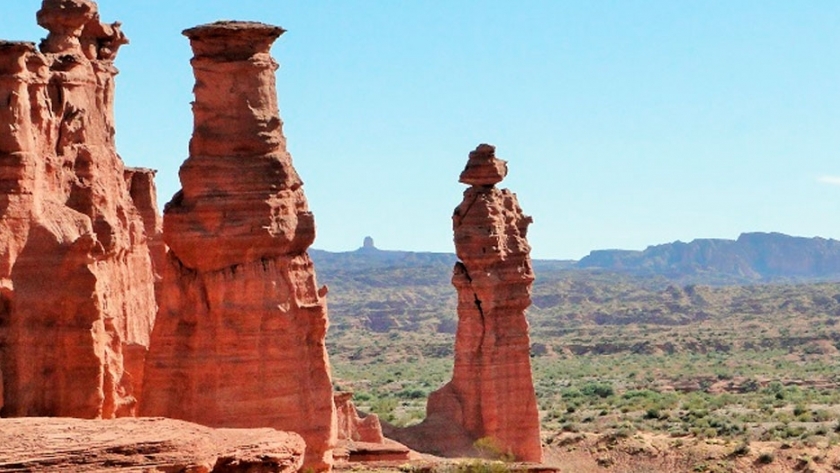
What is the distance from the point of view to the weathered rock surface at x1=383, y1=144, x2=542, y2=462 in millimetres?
57719

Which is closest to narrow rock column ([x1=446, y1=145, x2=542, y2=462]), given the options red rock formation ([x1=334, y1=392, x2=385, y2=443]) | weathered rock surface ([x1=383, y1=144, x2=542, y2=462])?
weathered rock surface ([x1=383, y1=144, x2=542, y2=462])

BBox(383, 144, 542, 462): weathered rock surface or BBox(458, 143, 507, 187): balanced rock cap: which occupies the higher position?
BBox(458, 143, 507, 187): balanced rock cap

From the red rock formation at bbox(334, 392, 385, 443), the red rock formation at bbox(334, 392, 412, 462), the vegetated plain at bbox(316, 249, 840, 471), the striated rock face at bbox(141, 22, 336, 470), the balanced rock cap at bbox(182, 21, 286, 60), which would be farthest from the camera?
the vegetated plain at bbox(316, 249, 840, 471)

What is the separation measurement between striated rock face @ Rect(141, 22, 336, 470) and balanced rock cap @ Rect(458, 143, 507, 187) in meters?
21.8

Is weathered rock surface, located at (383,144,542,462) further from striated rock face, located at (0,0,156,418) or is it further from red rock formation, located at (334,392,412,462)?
striated rock face, located at (0,0,156,418)

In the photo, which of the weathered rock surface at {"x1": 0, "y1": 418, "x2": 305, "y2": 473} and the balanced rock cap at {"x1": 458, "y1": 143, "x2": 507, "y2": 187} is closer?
the weathered rock surface at {"x1": 0, "y1": 418, "x2": 305, "y2": 473}

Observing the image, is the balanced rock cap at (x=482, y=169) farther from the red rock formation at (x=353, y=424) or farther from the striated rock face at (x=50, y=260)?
the striated rock face at (x=50, y=260)

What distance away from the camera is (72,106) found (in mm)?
40344

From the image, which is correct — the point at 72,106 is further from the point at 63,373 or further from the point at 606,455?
the point at 606,455

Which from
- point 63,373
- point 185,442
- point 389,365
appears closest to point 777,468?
point 63,373

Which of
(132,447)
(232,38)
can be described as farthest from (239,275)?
(132,447)

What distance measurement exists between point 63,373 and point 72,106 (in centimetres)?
997

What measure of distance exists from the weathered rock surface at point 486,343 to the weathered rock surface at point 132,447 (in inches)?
1174

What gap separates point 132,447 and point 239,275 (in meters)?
11.7
